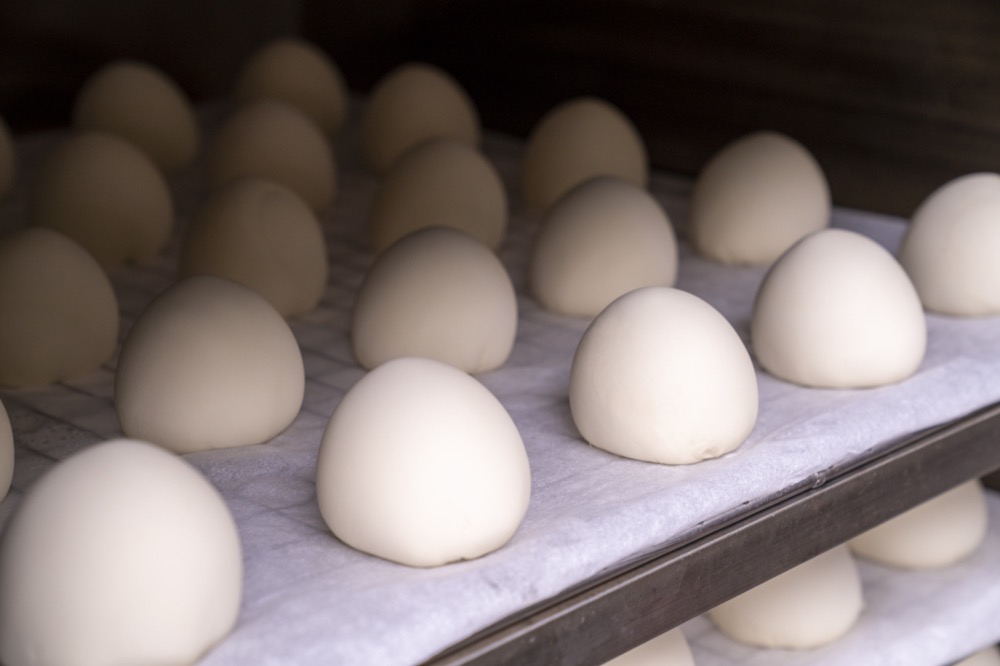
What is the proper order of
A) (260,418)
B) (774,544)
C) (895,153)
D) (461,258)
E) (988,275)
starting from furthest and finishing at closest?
1. (895,153)
2. (988,275)
3. (461,258)
4. (260,418)
5. (774,544)

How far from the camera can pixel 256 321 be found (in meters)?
1.46

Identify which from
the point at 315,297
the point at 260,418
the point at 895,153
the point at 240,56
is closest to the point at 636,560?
the point at 260,418

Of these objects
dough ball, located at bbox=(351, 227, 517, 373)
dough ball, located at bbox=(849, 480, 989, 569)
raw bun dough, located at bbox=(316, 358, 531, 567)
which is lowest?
dough ball, located at bbox=(849, 480, 989, 569)

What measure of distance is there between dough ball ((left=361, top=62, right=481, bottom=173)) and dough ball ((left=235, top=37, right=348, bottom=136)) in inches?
7.7

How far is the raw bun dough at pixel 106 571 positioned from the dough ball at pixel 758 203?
1.22 meters

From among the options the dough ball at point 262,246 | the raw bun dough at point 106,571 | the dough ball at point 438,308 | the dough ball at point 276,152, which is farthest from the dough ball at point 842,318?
the dough ball at point 276,152

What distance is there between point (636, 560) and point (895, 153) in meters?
1.24

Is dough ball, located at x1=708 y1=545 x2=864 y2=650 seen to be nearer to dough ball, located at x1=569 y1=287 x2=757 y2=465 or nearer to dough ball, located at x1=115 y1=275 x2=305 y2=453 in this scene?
dough ball, located at x1=569 y1=287 x2=757 y2=465

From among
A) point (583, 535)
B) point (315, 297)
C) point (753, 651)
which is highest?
point (583, 535)

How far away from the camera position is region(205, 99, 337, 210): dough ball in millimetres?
2258

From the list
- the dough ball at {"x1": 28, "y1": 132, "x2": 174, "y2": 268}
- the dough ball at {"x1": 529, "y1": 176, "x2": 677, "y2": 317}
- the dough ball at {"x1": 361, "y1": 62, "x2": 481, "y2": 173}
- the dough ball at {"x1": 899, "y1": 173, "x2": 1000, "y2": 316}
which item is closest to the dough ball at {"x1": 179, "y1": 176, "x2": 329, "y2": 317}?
the dough ball at {"x1": 28, "y1": 132, "x2": 174, "y2": 268}

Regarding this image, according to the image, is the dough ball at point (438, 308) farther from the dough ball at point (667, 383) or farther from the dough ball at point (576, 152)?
the dough ball at point (576, 152)

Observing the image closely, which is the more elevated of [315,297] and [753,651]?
[315,297]

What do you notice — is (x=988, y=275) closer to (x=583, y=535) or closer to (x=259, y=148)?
(x=583, y=535)
